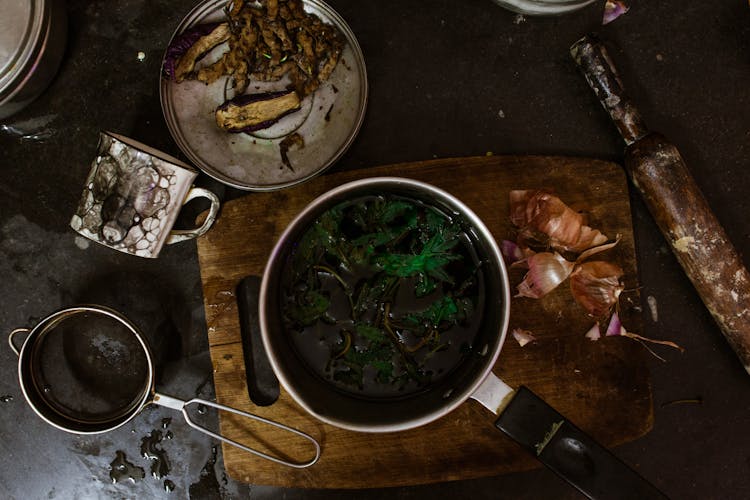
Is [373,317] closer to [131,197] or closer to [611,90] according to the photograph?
[131,197]

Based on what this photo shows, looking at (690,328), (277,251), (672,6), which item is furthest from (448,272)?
(672,6)

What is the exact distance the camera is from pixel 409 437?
0.91 m

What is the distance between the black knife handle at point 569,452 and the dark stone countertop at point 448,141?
1.05 ft

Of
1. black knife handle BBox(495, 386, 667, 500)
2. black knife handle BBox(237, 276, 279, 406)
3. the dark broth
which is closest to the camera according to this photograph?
black knife handle BBox(495, 386, 667, 500)

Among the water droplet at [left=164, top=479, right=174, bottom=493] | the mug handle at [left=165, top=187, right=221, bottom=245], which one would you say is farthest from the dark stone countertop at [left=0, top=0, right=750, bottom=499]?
the mug handle at [left=165, top=187, right=221, bottom=245]

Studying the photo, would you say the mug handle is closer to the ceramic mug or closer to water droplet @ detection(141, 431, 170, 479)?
the ceramic mug

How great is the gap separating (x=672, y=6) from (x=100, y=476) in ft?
4.78

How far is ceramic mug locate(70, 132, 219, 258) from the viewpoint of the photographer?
853 mm

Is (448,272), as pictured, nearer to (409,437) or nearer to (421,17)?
(409,437)

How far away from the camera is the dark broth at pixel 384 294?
2.75ft

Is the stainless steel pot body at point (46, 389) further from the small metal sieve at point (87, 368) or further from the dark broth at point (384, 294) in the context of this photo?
the dark broth at point (384, 294)

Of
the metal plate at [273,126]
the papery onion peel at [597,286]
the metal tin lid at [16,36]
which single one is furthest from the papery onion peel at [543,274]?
the metal tin lid at [16,36]

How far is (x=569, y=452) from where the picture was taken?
0.74 metres

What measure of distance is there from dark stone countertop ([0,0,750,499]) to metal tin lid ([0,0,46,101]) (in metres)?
0.13
